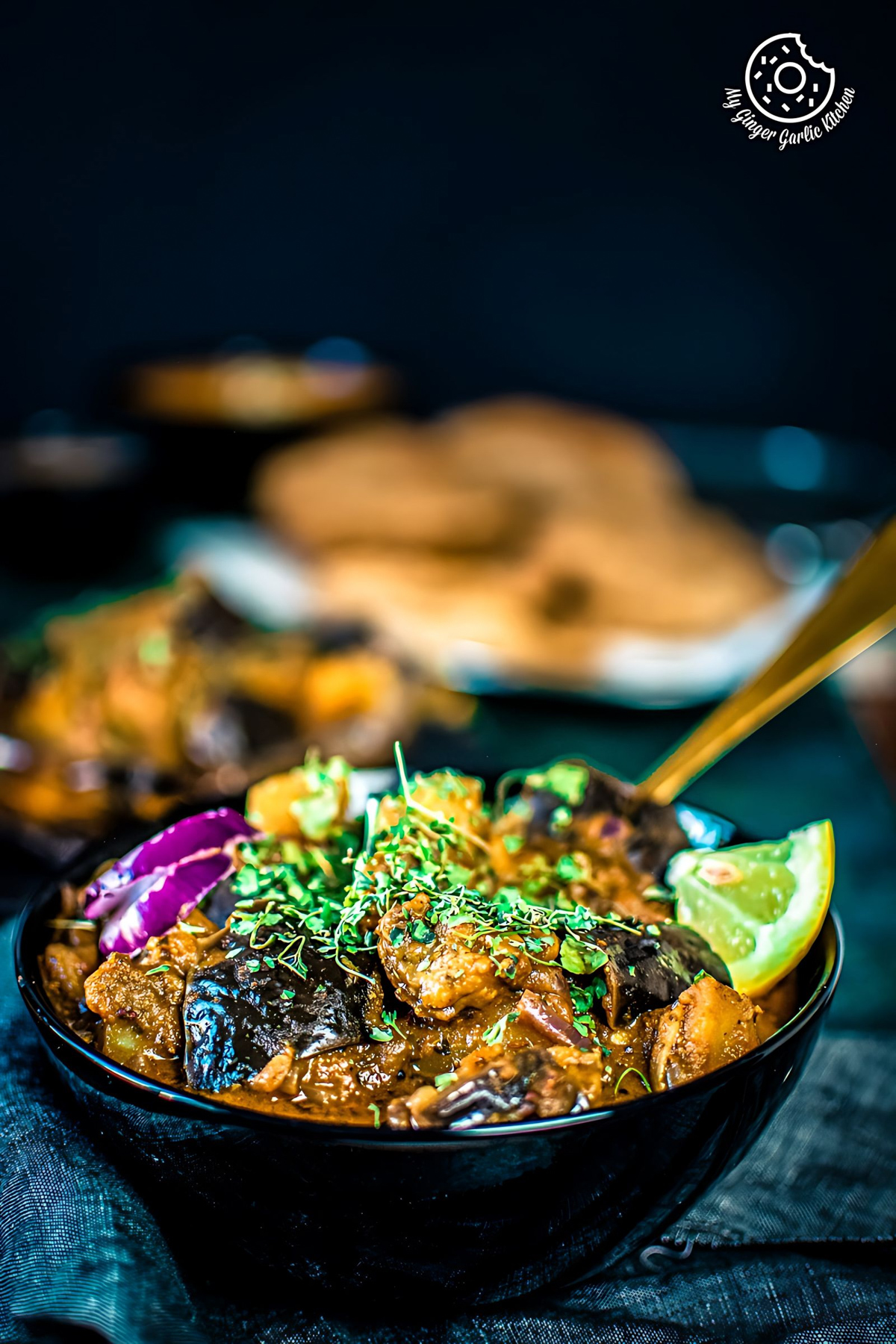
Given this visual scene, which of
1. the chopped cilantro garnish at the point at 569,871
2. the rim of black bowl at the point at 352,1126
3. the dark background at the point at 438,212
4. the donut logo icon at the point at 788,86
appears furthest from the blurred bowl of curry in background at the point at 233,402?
the rim of black bowl at the point at 352,1126

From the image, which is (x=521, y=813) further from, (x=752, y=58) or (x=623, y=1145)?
(x=752, y=58)

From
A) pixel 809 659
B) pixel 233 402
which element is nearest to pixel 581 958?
pixel 809 659

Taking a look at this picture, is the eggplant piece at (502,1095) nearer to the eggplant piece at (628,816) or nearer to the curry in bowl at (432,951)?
the curry in bowl at (432,951)

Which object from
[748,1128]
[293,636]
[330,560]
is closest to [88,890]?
[748,1128]

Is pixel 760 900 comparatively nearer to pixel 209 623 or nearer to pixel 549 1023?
pixel 549 1023

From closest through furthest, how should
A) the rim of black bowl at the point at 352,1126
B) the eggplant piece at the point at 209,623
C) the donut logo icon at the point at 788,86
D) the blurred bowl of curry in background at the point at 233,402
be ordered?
the rim of black bowl at the point at 352,1126
the donut logo icon at the point at 788,86
the eggplant piece at the point at 209,623
the blurred bowl of curry in background at the point at 233,402

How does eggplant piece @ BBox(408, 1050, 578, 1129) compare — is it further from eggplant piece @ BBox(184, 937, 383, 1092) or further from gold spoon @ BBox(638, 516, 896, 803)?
gold spoon @ BBox(638, 516, 896, 803)

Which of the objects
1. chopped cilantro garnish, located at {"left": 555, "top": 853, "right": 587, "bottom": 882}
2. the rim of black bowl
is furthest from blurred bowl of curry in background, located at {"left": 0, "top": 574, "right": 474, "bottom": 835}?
the rim of black bowl
